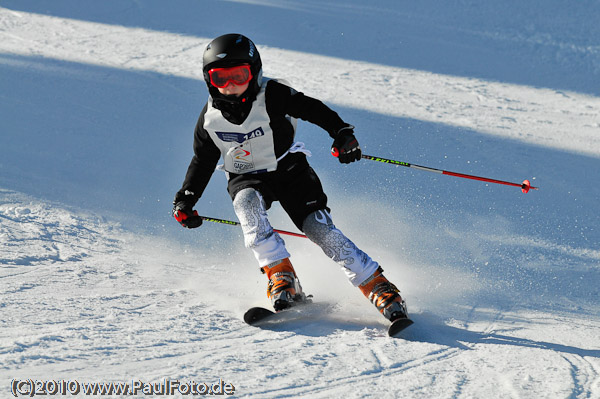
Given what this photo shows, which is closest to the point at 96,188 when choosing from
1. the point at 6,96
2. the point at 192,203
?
the point at 192,203

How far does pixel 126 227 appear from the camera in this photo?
4648 mm

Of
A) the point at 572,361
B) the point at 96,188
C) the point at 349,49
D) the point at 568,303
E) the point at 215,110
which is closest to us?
the point at 572,361

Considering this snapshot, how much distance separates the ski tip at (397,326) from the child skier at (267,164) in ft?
0.29

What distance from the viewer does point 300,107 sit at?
3490 millimetres

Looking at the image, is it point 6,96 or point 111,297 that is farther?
point 6,96

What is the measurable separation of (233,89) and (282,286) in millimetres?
1039

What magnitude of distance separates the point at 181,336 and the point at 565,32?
800 cm

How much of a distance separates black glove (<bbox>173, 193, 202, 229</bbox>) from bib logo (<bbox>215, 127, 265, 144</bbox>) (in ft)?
1.29

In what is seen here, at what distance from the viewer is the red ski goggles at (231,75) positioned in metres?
3.30

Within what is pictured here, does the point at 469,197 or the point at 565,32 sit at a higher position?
the point at 565,32

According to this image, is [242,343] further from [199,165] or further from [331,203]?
[331,203]

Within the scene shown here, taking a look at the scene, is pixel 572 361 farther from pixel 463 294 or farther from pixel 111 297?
pixel 111 297

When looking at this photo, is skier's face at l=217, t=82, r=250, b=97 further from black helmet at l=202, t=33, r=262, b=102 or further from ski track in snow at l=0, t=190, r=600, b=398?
ski track in snow at l=0, t=190, r=600, b=398

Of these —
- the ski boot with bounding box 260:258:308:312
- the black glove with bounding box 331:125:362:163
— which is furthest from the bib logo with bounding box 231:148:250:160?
the ski boot with bounding box 260:258:308:312
